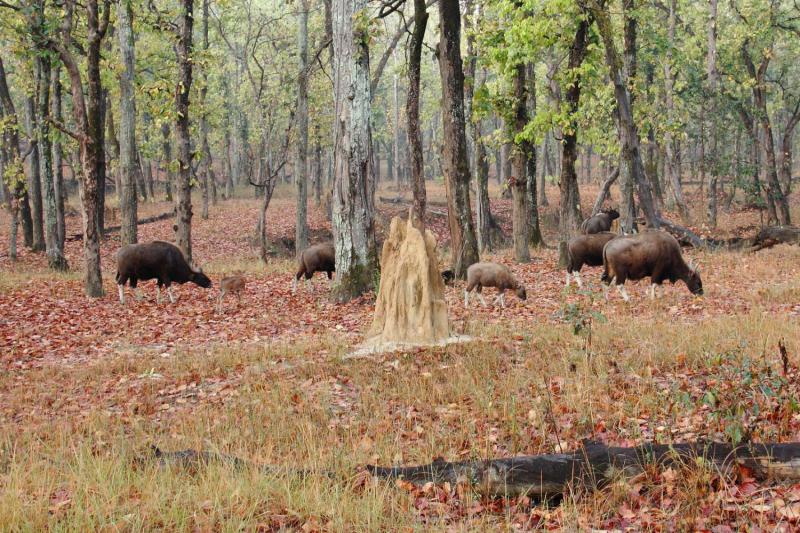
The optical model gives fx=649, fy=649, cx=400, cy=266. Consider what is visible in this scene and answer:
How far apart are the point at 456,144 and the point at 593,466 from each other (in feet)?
38.7

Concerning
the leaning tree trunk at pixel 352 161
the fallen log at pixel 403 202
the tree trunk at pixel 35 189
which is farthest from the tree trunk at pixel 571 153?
the fallen log at pixel 403 202

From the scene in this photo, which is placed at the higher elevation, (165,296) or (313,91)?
(313,91)

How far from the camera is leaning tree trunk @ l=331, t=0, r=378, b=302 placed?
14.4 metres

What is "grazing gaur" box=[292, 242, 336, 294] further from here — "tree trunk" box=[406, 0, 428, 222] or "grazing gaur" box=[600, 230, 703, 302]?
"grazing gaur" box=[600, 230, 703, 302]

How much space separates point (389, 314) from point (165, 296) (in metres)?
9.16

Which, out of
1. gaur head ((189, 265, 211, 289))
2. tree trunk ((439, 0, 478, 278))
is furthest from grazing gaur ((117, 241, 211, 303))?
tree trunk ((439, 0, 478, 278))

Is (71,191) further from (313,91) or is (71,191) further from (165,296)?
(165,296)

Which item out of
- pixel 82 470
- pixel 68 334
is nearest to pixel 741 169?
pixel 68 334

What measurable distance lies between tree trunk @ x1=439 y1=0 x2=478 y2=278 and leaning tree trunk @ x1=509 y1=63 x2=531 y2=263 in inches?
144

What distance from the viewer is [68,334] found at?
12.5m

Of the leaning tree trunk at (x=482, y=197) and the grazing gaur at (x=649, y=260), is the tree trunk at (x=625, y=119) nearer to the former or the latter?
the grazing gaur at (x=649, y=260)

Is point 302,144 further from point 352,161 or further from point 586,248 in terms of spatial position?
point 586,248

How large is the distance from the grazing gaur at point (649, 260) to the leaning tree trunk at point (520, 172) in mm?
6640

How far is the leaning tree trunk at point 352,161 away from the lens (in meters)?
14.4
